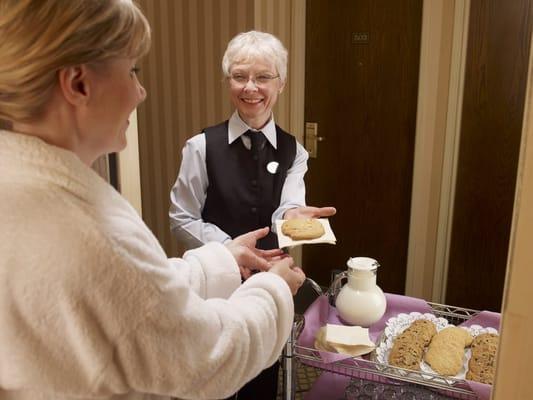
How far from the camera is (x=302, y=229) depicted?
1.42 m

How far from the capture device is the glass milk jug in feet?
4.42

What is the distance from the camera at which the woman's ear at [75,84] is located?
620 mm

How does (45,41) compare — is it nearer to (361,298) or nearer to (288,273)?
(288,273)

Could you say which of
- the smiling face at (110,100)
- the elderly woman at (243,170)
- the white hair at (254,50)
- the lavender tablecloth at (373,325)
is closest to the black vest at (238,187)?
the elderly woman at (243,170)

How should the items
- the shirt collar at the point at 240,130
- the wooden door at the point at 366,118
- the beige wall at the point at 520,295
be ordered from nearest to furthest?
the beige wall at the point at 520,295 < the shirt collar at the point at 240,130 < the wooden door at the point at 366,118

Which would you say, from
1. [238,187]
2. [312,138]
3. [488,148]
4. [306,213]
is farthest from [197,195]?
[488,148]

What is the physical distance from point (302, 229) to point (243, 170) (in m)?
0.44

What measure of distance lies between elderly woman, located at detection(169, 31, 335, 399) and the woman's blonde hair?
1067 millimetres

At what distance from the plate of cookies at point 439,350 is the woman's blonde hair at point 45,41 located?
3.11ft

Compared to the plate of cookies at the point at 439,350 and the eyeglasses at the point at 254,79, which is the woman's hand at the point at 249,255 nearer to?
the plate of cookies at the point at 439,350

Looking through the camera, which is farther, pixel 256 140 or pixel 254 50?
pixel 256 140

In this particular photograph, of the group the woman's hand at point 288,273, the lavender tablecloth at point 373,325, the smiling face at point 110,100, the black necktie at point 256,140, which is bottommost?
the lavender tablecloth at point 373,325

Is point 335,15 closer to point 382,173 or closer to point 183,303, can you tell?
point 382,173

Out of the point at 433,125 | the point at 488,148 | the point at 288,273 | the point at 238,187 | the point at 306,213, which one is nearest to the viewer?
the point at 288,273
